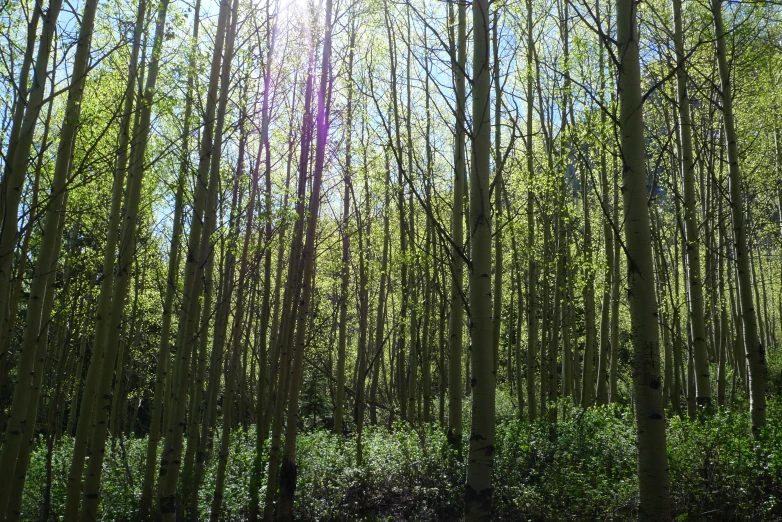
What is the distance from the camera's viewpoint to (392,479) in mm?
7469

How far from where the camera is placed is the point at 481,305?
280 cm

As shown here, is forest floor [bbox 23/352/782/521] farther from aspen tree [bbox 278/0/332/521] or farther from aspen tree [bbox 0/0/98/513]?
aspen tree [bbox 0/0/98/513]

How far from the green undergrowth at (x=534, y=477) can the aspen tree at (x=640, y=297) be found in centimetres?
234

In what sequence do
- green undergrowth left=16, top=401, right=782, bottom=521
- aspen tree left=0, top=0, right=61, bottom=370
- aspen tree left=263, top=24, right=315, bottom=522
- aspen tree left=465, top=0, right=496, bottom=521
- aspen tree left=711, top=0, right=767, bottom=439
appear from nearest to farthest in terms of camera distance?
aspen tree left=465, top=0, right=496, bottom=521 → aspen tree left=0, top=0, right=61, bottom=370 → green undergrowth left=16, top=401, right=782, bottom=521 → aspen tree left=711, top=0, right=767, bottom=439 → aspen tree left=263, top=24, right=315, bottom=522

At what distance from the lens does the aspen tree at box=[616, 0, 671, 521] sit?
262cm

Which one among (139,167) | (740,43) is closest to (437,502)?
(139,167)

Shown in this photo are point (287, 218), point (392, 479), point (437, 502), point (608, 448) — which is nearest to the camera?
point (287, 218)

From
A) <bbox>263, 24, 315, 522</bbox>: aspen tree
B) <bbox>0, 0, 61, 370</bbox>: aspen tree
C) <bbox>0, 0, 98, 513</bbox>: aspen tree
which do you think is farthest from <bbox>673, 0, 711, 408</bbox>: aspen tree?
<bbox>0, 0, 61, 370</bbox>: aspen tree

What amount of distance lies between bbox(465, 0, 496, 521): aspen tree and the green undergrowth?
287 cm

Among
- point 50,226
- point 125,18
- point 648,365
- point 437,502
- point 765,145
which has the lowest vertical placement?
point 437,502

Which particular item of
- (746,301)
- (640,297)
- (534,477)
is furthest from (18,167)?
(746,301)

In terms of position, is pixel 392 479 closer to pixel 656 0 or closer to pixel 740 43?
pixel 740 43

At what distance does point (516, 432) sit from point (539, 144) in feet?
27.6

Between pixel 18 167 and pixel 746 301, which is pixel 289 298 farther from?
pixel 746 301
